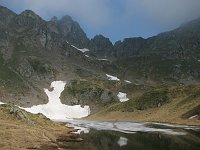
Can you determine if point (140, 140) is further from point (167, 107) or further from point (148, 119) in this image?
point (167, 107)

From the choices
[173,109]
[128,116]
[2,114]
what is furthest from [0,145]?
[128,116]

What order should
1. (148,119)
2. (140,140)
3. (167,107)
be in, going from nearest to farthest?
(140,140)
(148,119)
(167,107)

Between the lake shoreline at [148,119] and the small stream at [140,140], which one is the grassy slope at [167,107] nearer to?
the lake shoreline at [148,119]

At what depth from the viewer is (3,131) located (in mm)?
59438

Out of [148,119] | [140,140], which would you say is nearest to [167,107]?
[148,119]

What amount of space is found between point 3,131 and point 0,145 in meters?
12.5

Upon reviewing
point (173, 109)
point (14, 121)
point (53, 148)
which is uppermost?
point (173, 109)

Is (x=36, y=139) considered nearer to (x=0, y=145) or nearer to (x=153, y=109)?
(x=0, y=145)

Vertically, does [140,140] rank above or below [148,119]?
below

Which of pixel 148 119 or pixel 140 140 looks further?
pixel 148 119

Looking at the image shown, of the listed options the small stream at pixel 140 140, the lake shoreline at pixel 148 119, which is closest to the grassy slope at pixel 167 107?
the lake shoreline at pixel 148 119

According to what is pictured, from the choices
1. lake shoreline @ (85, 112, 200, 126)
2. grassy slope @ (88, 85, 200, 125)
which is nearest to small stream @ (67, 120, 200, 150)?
lake shoreline @ (85, 112, 200, 126)

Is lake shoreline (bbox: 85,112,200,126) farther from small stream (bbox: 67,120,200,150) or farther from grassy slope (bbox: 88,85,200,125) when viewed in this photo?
small stream (bbox: 67,120,200,150)

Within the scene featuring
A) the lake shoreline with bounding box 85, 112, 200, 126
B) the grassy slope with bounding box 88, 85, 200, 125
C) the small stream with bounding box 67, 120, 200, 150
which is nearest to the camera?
the small stream with bounding box 67, 120, 200, 150
